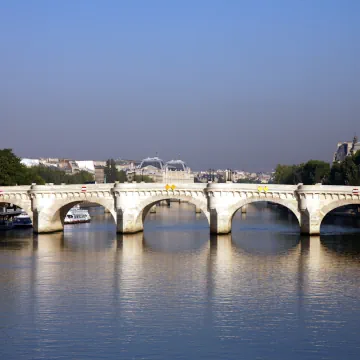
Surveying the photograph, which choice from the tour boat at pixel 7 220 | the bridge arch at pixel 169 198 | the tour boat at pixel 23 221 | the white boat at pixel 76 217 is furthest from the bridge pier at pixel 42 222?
the white boat at pixel 76 217

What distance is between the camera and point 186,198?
68.7m

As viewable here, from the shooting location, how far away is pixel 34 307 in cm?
3728

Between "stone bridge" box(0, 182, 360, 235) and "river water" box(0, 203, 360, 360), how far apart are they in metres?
3.09

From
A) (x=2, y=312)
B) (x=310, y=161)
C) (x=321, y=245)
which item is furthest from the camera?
(x=310, y=161)

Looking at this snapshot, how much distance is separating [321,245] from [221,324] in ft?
92.9

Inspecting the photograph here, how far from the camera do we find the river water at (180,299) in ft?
101

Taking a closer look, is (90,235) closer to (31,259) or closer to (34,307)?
(31,259)

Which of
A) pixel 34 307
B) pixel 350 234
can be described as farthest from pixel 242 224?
pixel 34 307

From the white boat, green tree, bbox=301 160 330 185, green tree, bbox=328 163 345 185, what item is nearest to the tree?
the white boat

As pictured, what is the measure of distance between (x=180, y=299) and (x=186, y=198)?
30.1 meters

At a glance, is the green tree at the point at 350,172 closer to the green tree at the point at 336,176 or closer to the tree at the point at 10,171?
the green tree at the point at 336,176

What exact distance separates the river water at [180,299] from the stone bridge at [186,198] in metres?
3.09

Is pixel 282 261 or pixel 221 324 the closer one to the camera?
pixel 221 324

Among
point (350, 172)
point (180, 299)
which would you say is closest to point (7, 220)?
point (350, 172)
